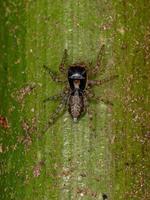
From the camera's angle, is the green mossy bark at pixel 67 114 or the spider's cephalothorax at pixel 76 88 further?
the spider's cephalothorax at pixel 76 88

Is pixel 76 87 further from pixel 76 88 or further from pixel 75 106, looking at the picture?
pixel 75 106

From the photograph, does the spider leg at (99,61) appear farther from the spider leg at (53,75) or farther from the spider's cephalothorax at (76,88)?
the spider leg at (53,75)

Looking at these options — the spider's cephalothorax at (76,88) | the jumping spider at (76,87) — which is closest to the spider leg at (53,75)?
the jumping spider at (76,87)

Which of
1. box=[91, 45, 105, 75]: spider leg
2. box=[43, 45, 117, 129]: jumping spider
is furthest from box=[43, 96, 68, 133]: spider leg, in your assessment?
box=[91, 45, 105, 75]: spider leg

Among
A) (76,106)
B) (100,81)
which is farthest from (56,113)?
(100,81)

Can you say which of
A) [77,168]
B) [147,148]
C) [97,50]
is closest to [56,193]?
[77,168]

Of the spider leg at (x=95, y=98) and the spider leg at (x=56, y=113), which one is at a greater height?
the spider leg at (x=95, y=98)

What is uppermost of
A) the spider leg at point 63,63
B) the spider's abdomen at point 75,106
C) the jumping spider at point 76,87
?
the spider leg at point 63,63
